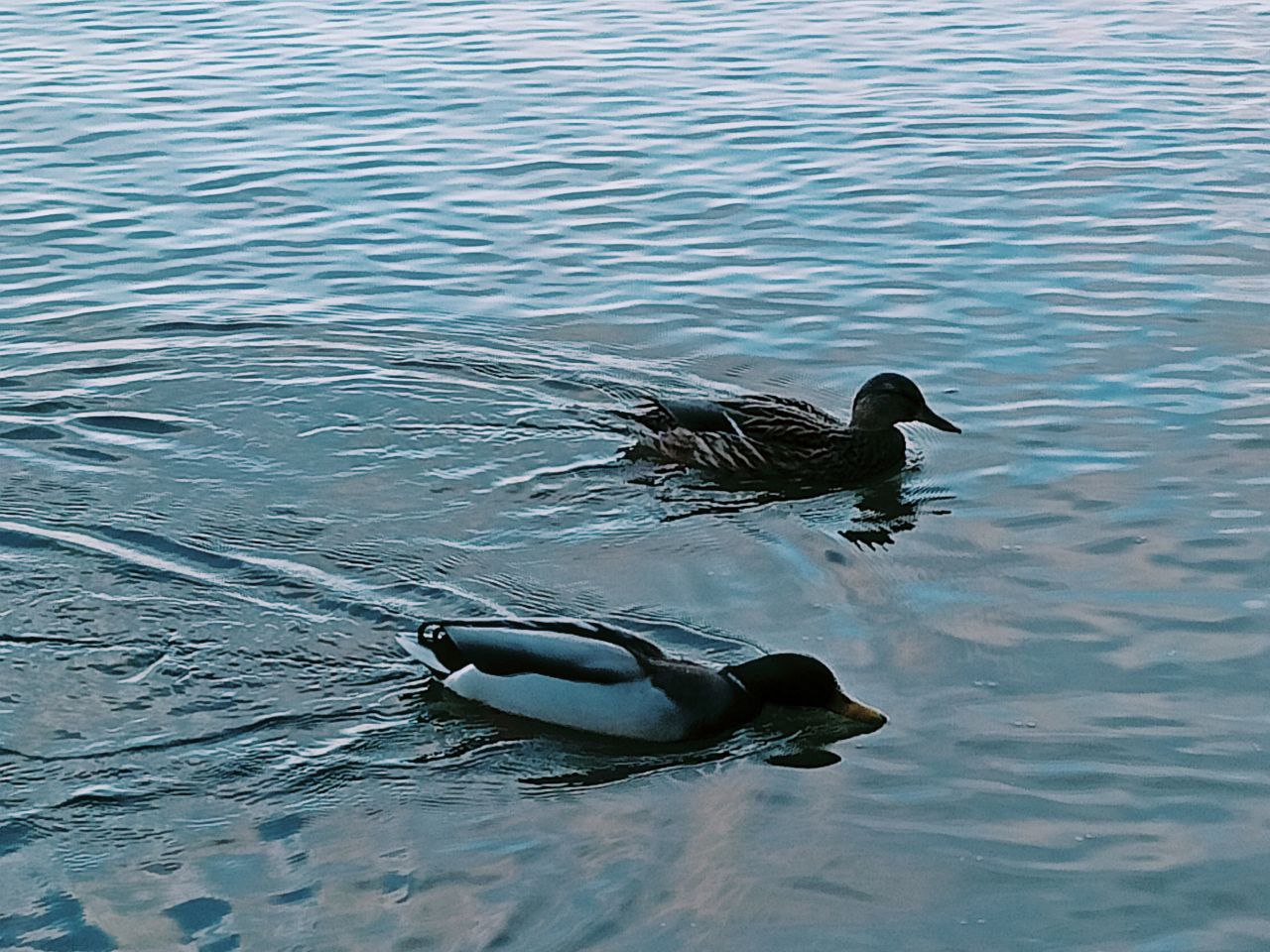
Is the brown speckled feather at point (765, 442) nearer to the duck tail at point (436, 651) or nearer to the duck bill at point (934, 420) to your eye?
the duck bill at point (934, 420)

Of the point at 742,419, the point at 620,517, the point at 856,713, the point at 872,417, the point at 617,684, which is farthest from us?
the point at 872,417

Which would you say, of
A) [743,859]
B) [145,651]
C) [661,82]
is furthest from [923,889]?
[661,82]

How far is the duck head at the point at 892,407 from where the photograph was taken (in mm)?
8938

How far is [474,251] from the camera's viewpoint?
40.1ft

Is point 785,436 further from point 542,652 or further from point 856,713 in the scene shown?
point 542,652

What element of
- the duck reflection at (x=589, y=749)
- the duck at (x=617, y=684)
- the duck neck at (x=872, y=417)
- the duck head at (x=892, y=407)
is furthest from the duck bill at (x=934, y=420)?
the duck reflection at (x=589, y=749)

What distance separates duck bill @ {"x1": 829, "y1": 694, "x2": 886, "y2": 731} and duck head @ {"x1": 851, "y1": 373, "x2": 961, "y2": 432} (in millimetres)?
2677

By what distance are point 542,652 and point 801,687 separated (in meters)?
0.87

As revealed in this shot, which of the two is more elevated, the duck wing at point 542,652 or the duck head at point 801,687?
the duck wing at point 542,652

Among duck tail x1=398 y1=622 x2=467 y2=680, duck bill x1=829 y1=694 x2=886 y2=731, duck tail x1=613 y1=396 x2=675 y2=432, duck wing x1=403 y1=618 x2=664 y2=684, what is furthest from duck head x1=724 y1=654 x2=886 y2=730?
duck tail x1=613 y1=396 x2=675 y2=432

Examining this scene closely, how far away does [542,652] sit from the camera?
645 cm

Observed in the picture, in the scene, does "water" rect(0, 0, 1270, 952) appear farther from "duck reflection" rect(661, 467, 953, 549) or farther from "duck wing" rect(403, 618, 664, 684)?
"duck wing" rect(403, 618, 664, 684)

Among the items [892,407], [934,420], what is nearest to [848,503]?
[892,407]

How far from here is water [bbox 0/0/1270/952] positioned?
565 centimetres
